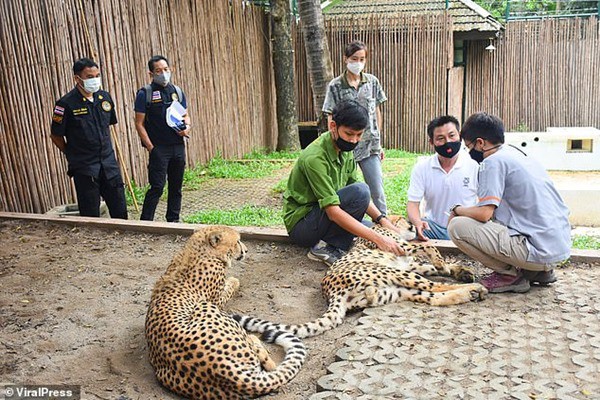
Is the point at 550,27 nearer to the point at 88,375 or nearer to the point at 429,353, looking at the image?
the point at 429,353

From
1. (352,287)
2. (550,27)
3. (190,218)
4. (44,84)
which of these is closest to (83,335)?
(352,287)

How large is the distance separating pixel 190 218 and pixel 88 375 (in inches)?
145

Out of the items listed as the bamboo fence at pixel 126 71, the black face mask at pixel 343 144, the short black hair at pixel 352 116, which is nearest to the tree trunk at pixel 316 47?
the bamboo fence at pixel 126 71

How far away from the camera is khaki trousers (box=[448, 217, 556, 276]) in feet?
12.7

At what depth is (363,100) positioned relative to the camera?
234 inches

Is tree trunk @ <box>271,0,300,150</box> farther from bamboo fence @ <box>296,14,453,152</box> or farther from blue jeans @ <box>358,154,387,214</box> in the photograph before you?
blue jeans @ <box>358,154,387,214</box>

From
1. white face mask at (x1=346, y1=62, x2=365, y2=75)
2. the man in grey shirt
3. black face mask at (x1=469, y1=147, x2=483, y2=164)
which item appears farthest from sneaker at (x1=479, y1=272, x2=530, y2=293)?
white face mask at (x1=346, y1=62, x2=365, y2=75)

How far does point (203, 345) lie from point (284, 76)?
1009cm

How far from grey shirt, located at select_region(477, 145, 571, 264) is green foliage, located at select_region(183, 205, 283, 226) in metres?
3.11

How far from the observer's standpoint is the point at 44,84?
22.7 feet

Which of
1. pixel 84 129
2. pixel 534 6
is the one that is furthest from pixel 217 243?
pixel 534 6

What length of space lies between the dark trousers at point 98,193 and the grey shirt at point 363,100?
86.3 inches

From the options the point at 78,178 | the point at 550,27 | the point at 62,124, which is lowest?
the point at 78,178

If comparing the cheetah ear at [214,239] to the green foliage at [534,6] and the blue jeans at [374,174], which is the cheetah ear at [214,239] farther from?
the green foliage at [534,6]
